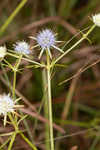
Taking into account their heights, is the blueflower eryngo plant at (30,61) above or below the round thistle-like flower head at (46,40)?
below

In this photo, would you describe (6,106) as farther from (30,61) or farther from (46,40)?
(46,40)

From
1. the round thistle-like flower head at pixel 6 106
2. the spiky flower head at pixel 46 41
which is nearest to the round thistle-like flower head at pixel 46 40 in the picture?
the spiky flower head at pixel 46 41

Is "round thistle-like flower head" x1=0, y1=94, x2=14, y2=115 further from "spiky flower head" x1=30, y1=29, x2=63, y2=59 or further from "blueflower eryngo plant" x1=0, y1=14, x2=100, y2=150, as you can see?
"spiky flower head" x1=30, y1=29, x2=63, y2=59

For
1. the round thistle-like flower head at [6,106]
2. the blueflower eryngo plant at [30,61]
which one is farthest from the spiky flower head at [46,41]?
the round thistle-like flower head at [6,106]

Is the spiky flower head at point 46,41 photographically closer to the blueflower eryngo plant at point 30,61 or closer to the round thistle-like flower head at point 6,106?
the blueflower eryngo plant at point 30,61

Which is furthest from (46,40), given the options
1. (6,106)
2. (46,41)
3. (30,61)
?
(6,106)

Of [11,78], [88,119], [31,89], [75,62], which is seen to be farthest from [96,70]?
[11,78]

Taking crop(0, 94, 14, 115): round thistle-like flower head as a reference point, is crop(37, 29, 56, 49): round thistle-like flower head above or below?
above

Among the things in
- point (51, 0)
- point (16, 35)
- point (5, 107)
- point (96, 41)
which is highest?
point (51, 0)

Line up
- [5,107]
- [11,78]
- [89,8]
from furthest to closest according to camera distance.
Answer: [89,8] < [11,78] < [5,107]

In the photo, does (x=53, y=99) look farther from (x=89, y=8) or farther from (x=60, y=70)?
(x=89, y=8)

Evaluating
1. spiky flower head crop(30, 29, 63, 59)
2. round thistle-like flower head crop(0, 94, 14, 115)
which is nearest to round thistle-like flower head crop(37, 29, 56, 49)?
spiky flower head crop(30, 29, 63, 59)
